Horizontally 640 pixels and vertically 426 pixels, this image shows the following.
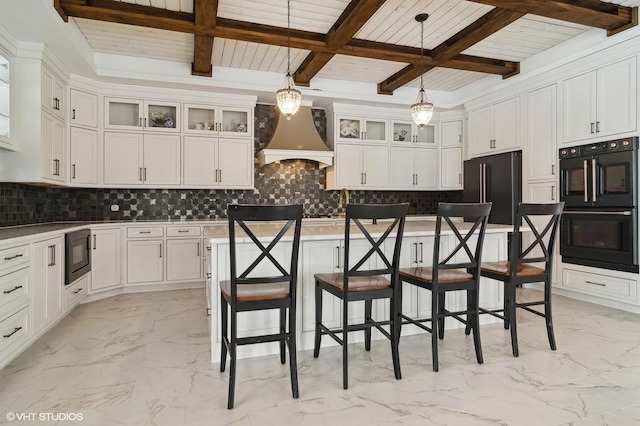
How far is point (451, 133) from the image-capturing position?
6059 millimetres

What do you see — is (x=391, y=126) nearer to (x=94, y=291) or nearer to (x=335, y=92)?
(x=335, y=92)

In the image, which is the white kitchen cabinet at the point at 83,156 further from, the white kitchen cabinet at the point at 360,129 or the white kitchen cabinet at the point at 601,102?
the white kitchen cabinet at the point at 601,102

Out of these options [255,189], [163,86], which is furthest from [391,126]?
[163,86]

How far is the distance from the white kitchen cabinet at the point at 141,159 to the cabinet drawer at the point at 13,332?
7.55 ft

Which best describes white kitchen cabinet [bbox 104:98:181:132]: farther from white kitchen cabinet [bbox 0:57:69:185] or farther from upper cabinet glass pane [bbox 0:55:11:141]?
upper cabinet glass pane [bbox 0:55:11:141]

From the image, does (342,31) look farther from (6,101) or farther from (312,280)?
(6,101)

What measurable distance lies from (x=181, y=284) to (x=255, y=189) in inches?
66.4

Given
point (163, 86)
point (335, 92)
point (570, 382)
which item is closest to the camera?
point (570, 382)

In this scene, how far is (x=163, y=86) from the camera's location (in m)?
4.67

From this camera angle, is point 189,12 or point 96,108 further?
point 96,108

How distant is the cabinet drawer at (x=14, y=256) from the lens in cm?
235

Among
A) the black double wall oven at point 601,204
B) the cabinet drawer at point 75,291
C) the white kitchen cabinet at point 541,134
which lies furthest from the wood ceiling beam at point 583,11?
the cabinet drawer at point 75,291

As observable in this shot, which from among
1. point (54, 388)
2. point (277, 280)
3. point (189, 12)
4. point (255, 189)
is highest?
point (189, 12)

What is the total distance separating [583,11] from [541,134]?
4.93ft
